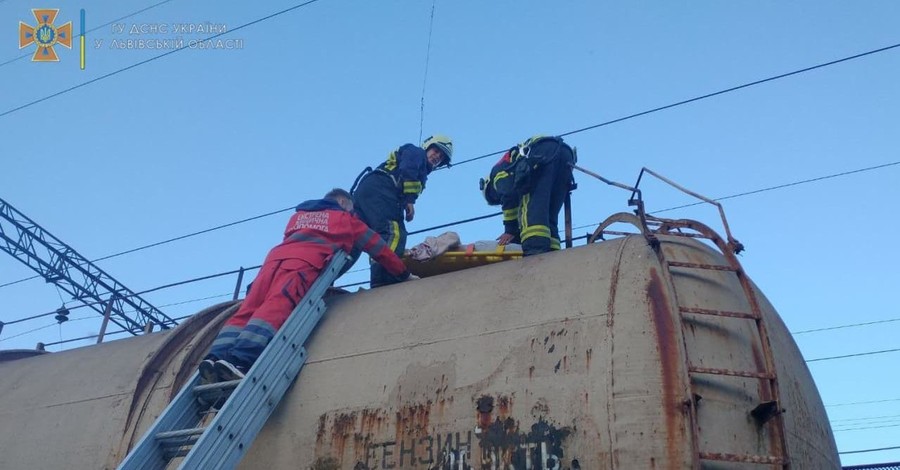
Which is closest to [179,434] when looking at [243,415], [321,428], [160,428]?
[160,428]

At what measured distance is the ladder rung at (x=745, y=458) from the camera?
361cm

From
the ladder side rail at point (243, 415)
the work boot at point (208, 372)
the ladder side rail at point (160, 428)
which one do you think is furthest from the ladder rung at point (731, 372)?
the ladder side rail at point (160, 428)

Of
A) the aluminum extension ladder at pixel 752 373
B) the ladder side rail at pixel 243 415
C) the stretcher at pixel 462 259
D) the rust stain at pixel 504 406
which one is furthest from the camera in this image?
the stretcher at pixel 462 259

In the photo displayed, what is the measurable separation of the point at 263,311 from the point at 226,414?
89 cm

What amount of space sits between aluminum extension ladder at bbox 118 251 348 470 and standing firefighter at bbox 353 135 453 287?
5.51 ft

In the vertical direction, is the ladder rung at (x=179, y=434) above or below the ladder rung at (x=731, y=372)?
below

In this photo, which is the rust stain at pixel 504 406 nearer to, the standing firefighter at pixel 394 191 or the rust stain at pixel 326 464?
the rust stain at pixel 326 464

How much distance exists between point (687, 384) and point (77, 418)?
4.50m

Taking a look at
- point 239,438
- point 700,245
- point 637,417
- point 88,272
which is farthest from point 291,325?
point 88,272

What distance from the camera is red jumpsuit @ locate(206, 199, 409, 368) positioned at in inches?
198

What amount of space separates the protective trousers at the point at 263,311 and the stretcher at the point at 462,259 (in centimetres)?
96

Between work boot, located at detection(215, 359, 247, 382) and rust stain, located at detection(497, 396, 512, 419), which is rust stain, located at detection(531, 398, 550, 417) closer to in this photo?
rust stain, located at detection(497, 396, 512, 419)

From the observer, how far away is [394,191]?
23.5 ft

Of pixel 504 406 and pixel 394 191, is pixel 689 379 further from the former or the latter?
pixel 394 191
